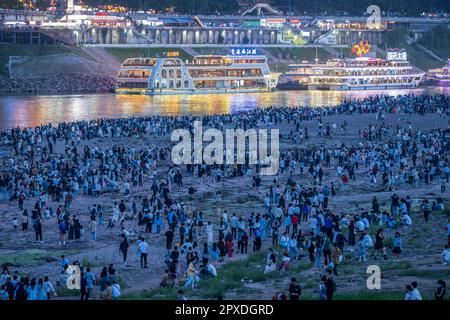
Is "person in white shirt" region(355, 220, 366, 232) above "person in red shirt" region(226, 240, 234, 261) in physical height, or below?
above

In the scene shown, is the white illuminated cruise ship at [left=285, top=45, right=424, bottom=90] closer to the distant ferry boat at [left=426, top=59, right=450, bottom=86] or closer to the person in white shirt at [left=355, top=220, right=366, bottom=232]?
the distant ferry boat at [left=426, top=59, right=450, bottom=86]

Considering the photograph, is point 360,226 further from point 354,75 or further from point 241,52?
point 354,75

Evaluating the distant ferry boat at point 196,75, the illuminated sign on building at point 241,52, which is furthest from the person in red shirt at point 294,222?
the illuminated sign on building at point 241,52

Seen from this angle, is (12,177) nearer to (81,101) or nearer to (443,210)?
(443,210)

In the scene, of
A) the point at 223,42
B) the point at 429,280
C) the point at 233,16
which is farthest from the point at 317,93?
the point at 429,280

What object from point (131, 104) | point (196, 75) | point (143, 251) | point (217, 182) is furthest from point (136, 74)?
point (143, 251)

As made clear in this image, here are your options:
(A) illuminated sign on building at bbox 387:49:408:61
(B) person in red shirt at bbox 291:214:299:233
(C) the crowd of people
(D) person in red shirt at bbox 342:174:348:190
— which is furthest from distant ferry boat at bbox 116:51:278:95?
(B) person in red shirt at bbox 291:214:299:233
